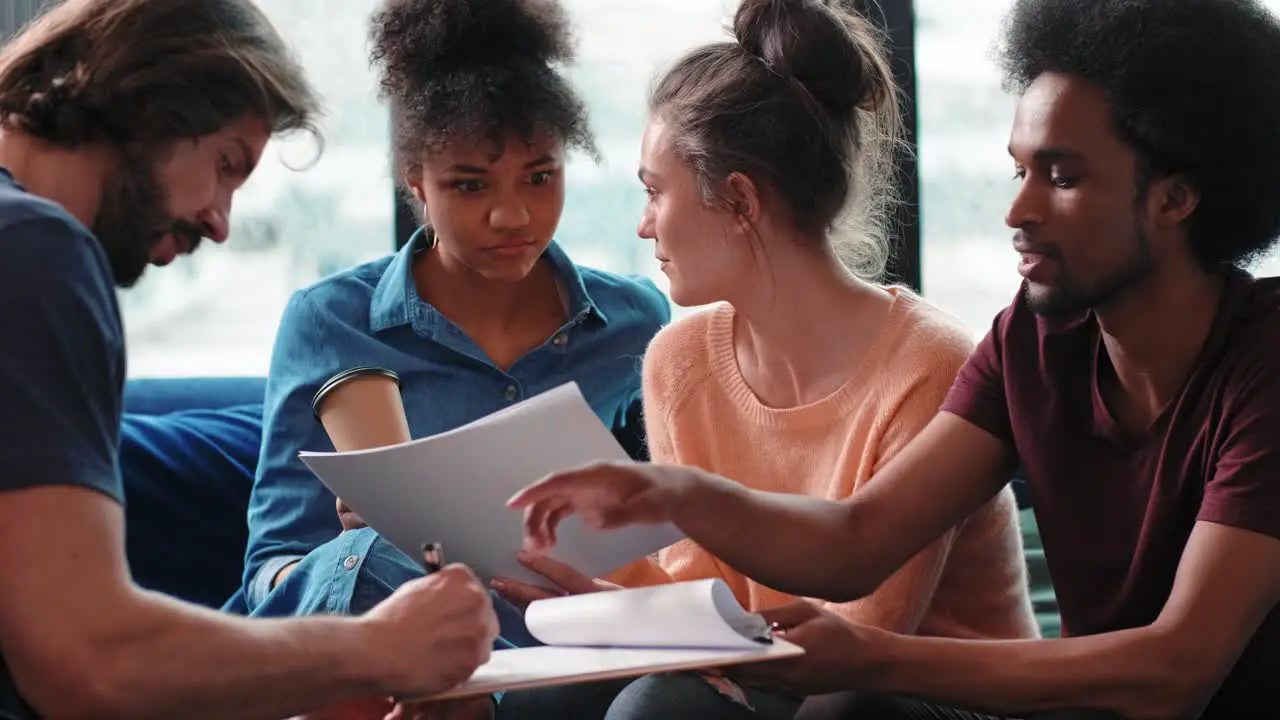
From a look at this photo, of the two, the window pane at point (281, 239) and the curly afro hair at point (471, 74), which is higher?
the curly afro hair at point (471, 74)

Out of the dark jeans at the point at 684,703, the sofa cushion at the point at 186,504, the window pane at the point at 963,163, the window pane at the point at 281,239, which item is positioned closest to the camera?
the dark jeans at the point at 684,703

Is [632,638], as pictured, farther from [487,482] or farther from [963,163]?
[963,163]

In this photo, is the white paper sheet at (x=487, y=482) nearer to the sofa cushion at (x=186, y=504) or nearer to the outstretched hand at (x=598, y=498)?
the outstretched hand at (x=598, y=498)

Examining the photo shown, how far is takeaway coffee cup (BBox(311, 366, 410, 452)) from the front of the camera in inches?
73.7

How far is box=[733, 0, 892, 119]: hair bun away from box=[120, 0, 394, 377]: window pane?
55.1 inches

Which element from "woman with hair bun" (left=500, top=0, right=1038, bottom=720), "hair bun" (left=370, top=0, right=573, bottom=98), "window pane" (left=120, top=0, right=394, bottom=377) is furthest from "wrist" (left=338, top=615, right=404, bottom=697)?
"window pane" (left=120, top=0, right=394, bottom=377)

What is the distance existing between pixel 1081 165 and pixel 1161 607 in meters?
0.43

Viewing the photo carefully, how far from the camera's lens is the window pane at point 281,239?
322cm

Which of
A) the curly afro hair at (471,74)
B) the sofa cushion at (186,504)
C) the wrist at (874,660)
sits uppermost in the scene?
the curly afro hair at (471,74)

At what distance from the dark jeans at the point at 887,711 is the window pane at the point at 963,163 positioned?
1.79 meters

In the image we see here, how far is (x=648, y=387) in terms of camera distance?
1.93 metres

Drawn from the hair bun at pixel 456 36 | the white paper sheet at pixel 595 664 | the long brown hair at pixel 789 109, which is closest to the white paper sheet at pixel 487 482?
the white paper sheet at pixel 595 664

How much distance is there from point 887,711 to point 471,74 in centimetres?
108

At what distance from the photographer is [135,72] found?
1254mm
